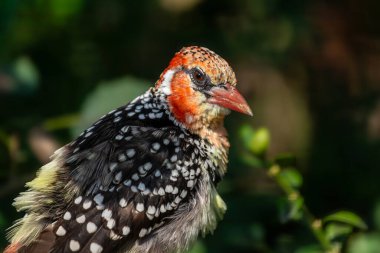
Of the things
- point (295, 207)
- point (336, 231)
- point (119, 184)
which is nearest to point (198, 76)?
point (119, 184)

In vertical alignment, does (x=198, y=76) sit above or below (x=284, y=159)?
above

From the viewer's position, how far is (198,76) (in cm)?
530

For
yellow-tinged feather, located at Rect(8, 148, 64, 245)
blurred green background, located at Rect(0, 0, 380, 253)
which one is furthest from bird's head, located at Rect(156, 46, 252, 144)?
blurred green background, located at Rect(0, 0, 380, 253)

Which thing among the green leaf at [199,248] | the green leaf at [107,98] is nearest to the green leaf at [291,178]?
the green leaf at [199,248]

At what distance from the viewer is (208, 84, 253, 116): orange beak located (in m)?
5.18

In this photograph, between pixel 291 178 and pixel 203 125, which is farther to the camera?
pixel 203 125

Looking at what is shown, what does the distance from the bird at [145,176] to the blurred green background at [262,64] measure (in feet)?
4.26

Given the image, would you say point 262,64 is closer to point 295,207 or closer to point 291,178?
point 291,178

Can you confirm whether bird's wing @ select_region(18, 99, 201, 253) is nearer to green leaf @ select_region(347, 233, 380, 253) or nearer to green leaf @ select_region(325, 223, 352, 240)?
green leaf @ select_region(325, 223, 352, 240)

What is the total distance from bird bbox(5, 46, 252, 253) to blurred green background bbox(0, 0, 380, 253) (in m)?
1.30

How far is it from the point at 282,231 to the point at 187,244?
108 cm

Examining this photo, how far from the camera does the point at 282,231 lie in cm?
607

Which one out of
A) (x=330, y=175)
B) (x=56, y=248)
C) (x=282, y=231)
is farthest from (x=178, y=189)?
(x=330, y=175)

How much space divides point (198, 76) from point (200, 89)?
2.7 inches
